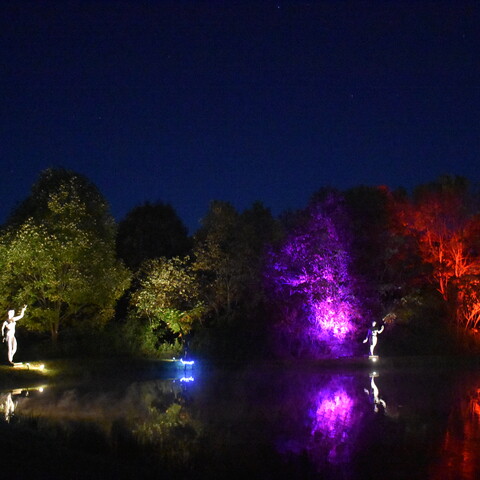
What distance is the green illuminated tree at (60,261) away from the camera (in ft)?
97.8

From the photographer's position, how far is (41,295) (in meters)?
31.2

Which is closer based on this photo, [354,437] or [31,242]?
[354,437]

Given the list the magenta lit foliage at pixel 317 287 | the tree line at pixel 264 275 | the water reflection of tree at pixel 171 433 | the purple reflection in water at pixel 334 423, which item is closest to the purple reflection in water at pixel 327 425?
the purple reflection in water at pixel 334 423

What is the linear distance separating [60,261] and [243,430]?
19.8 m

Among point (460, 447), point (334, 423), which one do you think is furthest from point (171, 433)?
point (460, 447)

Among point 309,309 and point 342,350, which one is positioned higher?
point 309,309

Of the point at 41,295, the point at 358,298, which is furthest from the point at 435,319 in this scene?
the point at 41,295

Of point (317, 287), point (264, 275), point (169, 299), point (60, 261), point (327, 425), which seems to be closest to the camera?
point (327, 425)

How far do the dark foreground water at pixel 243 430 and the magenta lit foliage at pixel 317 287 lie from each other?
30.1 feet

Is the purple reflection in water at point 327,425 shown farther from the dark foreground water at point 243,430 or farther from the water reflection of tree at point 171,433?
the water reflection of tree at point 171,433

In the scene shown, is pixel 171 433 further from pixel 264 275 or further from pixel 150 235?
pixel 150 235

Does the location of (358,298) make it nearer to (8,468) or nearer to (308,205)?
(308,205)

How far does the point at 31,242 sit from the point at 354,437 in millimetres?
21887

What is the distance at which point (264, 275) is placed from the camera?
34.0m
